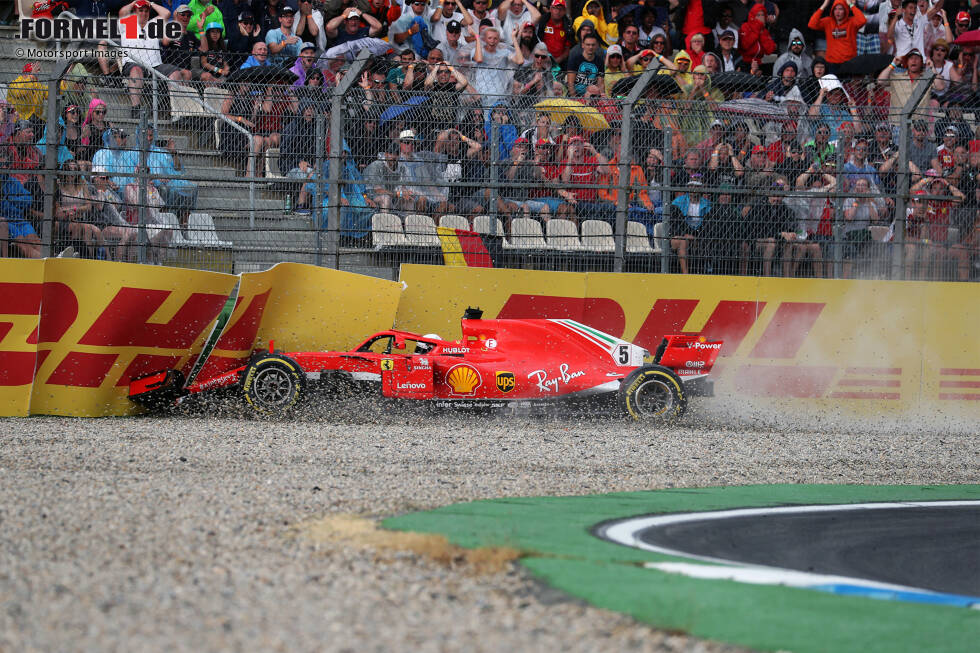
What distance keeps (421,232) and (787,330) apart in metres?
4.22

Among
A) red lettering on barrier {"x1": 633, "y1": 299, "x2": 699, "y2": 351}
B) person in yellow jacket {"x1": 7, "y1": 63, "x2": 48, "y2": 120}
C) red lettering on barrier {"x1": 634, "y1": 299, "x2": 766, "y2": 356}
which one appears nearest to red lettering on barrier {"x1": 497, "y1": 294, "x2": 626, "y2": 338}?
red lettering on barrier {"x1": 633, "y1": 299, "x2": 699, "y2": 351}

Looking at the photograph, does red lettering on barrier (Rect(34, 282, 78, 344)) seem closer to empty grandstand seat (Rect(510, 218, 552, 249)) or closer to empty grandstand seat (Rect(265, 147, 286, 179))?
empty grandstand seat (Rect(265, 147, 286, 179))

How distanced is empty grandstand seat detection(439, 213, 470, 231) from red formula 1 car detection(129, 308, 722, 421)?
1.21 meters

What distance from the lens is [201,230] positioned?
11125 mm

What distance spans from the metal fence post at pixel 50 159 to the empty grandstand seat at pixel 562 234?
5.09m

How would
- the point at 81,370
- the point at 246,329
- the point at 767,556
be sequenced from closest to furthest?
1. the point at 767,556
2. the point at 81,370
3. the point at 246,329

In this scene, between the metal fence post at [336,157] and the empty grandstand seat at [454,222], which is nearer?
the metal fence post at [336,157]

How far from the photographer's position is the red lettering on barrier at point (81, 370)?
10141 mm

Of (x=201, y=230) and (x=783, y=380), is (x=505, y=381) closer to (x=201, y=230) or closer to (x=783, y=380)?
(x=783, y=380)

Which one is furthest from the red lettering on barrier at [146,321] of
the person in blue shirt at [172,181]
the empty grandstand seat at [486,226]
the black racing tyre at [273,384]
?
the empty grandstand seat at [486,226]

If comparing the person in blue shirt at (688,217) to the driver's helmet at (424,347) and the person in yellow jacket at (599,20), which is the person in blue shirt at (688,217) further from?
the person in yellow jacket at (599,20)

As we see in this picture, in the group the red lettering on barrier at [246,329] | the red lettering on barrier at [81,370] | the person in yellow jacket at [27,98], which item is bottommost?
the red lettering on barrier at [81,370]

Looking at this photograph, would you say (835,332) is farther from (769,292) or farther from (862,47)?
(862,47)

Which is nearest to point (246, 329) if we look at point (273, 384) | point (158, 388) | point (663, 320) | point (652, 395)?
point (273, 384)
